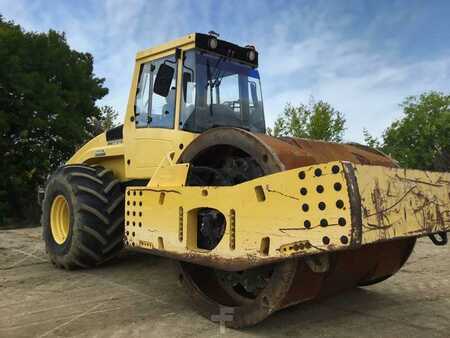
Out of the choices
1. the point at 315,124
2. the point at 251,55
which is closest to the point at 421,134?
the point at 315,124

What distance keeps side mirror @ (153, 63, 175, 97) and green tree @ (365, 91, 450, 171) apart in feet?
81.8

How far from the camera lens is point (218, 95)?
510 centimetres

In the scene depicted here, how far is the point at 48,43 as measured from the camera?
20.4 meters

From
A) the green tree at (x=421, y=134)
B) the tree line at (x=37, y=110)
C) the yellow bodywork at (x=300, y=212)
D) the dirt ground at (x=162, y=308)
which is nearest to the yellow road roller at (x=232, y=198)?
the yellow bodywork at (x=300, y=212)

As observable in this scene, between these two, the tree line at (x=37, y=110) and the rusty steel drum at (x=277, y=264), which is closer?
the rusty steel drum at (x=277, y=264)

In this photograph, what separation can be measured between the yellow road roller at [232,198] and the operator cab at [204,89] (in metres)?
0.01

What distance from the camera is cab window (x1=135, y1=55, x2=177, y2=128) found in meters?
5.00

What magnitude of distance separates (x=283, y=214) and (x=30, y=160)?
17255mm

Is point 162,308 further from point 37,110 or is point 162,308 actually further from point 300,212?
point 37,110

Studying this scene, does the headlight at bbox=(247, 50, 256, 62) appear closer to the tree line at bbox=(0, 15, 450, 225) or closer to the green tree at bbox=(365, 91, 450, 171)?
the tree line at bbox=(0, 15, 450, 225)

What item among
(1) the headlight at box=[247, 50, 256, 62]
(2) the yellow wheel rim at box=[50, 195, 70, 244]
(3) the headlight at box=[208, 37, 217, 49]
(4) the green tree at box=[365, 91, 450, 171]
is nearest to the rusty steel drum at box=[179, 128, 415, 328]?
(3) the headlight at box=[208, 37, 217, 49]

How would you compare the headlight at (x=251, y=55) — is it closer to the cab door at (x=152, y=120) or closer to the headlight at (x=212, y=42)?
the headlight at (x=212, y=42)

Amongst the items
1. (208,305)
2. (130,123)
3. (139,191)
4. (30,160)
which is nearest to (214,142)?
(139,191)

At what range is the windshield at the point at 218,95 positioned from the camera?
192 inches
